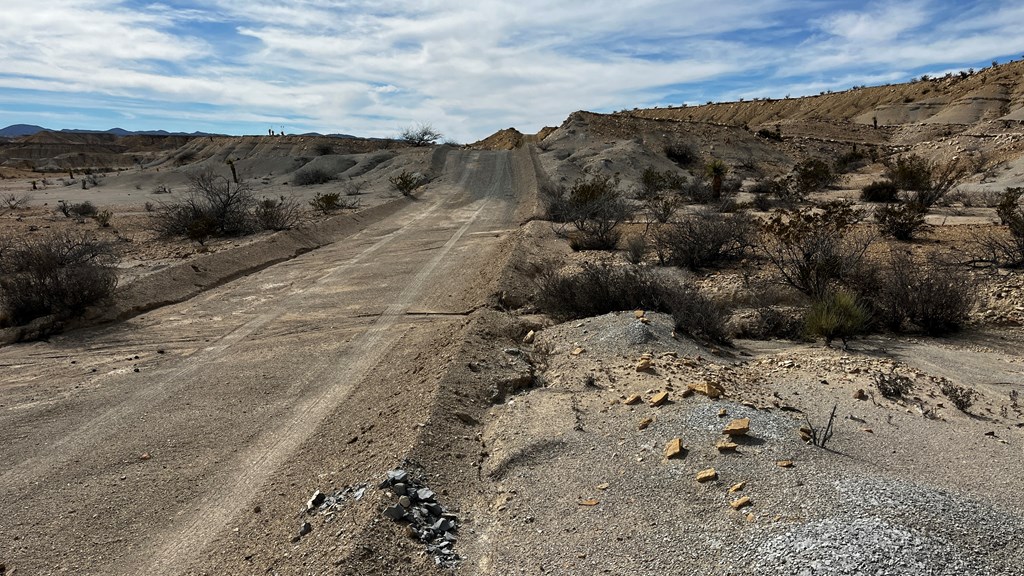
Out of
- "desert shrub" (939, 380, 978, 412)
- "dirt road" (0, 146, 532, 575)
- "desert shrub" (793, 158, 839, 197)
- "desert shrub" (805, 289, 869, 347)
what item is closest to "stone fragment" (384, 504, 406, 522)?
"dirt road" (0, 146, 532, 575)

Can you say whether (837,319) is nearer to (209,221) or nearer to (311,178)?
(209,221)

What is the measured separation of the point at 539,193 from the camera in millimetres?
25953

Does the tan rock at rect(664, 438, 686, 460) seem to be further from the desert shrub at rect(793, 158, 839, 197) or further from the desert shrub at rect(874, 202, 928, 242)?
the desert shrub at rect(793, 158, 839, 197)

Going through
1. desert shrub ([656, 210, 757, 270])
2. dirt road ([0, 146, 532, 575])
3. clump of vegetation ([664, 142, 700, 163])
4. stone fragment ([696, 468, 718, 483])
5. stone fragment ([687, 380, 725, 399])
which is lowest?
dirt road ([0, 146, 532, 575])

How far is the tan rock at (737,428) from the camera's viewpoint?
4.83 metres

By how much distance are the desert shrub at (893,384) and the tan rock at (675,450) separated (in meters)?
2.73

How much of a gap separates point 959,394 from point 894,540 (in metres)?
3.79

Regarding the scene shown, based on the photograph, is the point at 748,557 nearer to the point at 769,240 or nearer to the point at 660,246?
the point at 660,246

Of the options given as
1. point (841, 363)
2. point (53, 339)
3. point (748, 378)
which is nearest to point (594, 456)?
point (748, 378)

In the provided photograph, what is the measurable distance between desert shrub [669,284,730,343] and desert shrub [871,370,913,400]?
220cm

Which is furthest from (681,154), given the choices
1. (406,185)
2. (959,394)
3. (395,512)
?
(395,512)

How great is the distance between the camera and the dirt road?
4742 mm

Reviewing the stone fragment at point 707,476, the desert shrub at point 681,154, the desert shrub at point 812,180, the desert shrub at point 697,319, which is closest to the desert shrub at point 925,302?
the desert shrub at point 697,319

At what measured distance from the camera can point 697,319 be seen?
8609 millimetres
